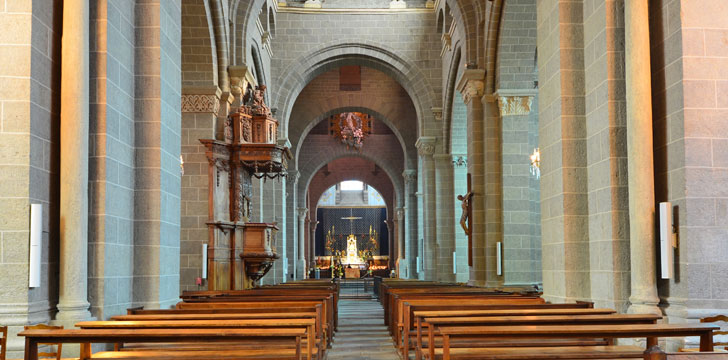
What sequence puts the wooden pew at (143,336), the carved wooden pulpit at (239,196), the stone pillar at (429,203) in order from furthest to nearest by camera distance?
the stone pillar at (429,203), the carved wooden pulpit at (239,196), the wooden pew at (143,336)

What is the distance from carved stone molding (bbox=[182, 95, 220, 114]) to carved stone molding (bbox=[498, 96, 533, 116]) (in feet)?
15.8

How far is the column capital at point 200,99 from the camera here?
40.4 feet

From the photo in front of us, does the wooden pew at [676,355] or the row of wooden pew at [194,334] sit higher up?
the wooden pew at [676,355]

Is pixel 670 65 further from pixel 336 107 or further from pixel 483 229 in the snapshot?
pixel 336 107

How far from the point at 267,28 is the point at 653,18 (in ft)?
41.8

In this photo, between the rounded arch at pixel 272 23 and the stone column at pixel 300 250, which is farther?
the stone column at pixel 300 250

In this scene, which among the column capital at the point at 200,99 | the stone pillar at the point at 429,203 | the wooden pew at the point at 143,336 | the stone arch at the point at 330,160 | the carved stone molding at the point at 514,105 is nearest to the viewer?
the wooden pew at the point at 143,336

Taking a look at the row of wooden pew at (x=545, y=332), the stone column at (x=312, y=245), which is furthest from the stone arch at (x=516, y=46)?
the stone column at (x=312, y=245)

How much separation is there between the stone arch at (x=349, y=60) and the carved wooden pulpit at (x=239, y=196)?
509 cm

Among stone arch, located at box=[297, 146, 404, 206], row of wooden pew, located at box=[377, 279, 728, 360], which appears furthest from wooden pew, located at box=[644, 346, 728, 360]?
A: stone arch, located at box=[297, 146, 404, 206]

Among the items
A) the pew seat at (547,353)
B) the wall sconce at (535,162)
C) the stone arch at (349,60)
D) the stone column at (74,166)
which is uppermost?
the stone arch at (349,60)

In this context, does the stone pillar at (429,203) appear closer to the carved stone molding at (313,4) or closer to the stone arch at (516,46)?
the carved stone molding at (313,4)

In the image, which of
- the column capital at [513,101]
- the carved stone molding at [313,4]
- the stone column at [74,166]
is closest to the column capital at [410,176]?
the carved stone molding at [313,4]

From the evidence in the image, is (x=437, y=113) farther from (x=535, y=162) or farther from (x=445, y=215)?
(x=535, y=162)
